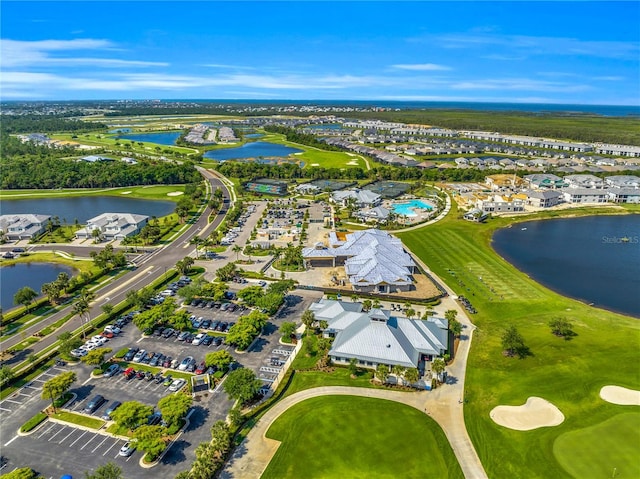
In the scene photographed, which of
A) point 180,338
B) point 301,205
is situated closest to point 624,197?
point 301,205

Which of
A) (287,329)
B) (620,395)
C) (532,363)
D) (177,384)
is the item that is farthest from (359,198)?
(177,384)

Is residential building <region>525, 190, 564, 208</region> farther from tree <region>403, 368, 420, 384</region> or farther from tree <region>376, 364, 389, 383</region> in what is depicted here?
tree <region>376, 364, 389, 383</region>

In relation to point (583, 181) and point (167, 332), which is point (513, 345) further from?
point (583, 181)

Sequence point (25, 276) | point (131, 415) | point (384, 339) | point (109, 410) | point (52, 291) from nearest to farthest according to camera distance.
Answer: point (131, 415)
point (109, 410)
point (384, 339)
point (52, 291)
point (25, 276)

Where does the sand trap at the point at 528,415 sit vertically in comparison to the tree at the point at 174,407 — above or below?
below

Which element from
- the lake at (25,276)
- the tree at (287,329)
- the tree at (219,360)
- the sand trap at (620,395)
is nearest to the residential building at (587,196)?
the sand trap at (620,395)

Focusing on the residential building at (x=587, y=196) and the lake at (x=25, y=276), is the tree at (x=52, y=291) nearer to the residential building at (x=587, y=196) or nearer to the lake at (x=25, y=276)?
the lake at (x=25, y=276)
